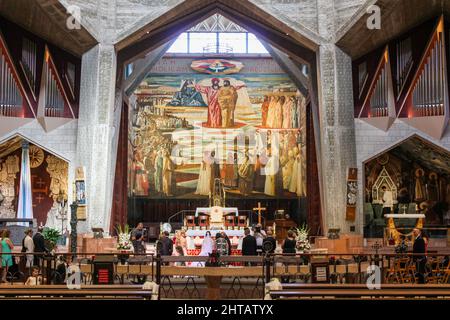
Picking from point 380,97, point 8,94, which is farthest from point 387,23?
point 8,94

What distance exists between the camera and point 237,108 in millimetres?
31344

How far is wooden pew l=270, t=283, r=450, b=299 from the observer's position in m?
8.36

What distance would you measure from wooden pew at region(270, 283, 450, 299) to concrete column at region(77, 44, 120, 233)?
12.6 metres

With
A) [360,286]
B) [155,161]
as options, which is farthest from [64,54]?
[360,286]

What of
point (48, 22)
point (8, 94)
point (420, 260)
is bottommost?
point (420, 260)

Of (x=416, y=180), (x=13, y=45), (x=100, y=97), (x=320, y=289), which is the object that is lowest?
(x=320, y=289)

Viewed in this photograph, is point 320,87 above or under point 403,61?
under

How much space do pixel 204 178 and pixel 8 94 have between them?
12466 mm

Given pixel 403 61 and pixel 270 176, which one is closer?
pixel 403 61

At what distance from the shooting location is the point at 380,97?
70.7ft

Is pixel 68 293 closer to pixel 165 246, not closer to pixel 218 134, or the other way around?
pixel 165 246

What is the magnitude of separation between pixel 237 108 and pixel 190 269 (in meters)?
18.5

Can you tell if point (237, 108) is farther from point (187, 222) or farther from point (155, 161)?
point (187, 222)

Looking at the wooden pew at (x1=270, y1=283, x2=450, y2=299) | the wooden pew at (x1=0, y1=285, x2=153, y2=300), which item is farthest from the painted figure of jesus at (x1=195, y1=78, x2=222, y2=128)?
the wooden pew at (x1=0, y1=285, x2=153, y2=300)
